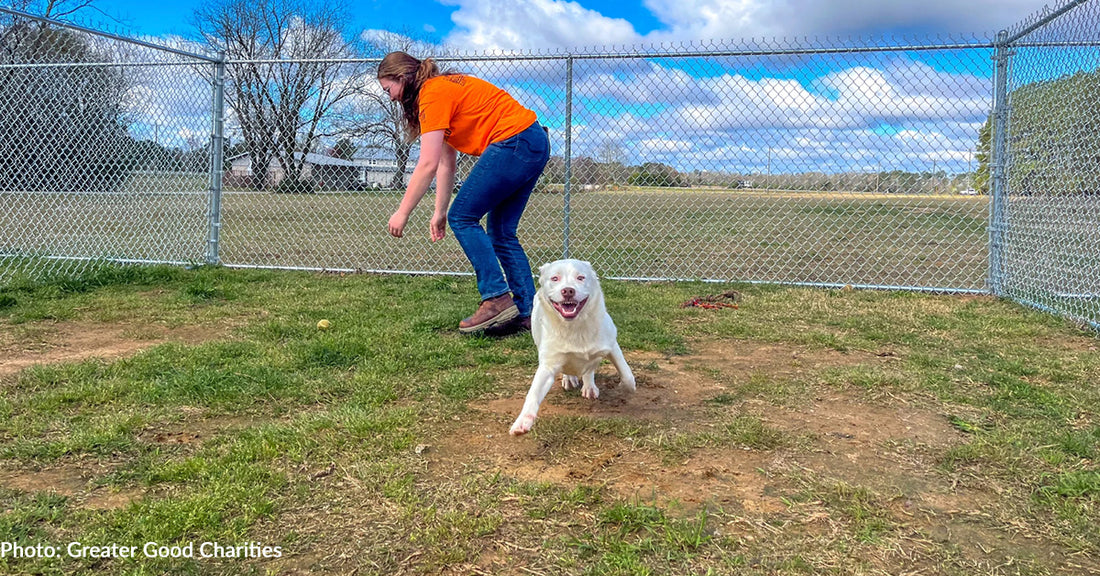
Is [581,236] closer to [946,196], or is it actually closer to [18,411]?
[946,196]

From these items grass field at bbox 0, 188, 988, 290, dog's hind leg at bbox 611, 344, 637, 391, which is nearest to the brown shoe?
dog's hind leg at bbox 611, 344, 637, 391

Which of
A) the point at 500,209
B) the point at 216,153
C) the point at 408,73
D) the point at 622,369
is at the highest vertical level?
the point at 408,73

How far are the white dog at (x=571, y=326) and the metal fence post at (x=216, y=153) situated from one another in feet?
16.9

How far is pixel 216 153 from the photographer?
7.07 metres

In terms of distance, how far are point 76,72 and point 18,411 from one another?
5421 mm

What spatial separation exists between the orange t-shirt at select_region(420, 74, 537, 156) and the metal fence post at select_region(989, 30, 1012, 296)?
13.0 feet

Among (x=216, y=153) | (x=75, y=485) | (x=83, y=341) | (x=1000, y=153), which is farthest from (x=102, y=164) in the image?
(x=1000, y=153)

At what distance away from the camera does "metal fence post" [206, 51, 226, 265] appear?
7012mm

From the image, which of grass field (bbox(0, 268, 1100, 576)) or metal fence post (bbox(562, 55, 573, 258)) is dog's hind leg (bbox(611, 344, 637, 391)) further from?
metal fence post (bbox(562, 55, 573, 258))

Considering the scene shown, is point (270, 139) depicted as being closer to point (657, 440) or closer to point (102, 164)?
point (102, 164)

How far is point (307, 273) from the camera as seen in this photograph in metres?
6.89

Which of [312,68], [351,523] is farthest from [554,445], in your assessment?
[312,68]

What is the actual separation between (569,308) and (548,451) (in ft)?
1.94

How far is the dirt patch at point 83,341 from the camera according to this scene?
382 centimetres
